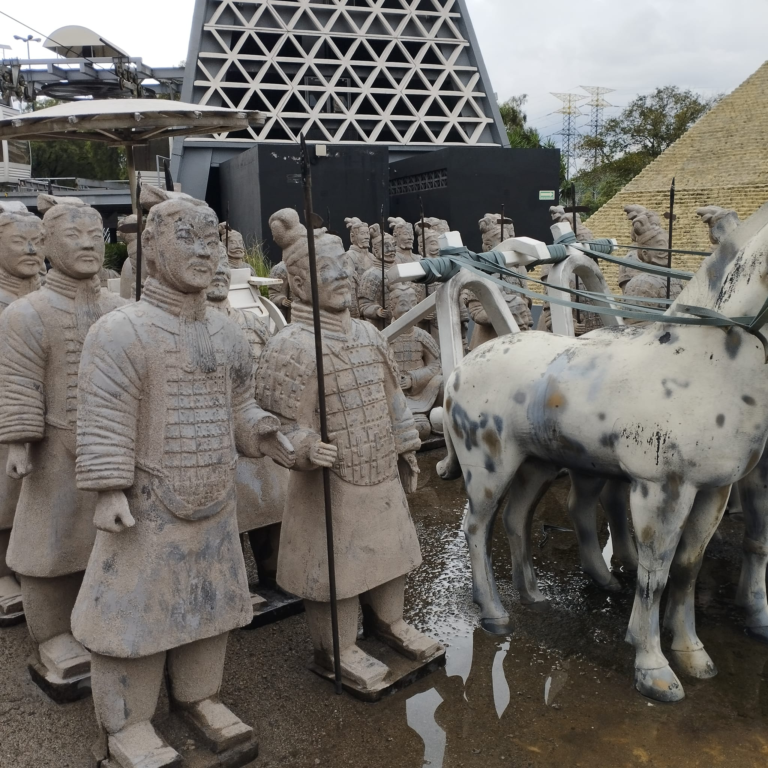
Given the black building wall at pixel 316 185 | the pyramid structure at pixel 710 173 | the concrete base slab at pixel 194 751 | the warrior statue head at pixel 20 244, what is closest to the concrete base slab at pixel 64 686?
the concrete base slab at pixel 194 751

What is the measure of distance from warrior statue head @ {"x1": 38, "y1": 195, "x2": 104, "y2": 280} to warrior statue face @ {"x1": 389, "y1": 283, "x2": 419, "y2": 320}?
4996mm

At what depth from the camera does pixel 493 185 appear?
18.3 metres

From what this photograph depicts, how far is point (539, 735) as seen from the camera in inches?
128

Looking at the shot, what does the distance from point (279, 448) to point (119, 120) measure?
8.13 feet

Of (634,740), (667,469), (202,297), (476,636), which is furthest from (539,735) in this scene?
(202,297)

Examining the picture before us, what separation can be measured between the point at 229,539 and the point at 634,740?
1.82 metres

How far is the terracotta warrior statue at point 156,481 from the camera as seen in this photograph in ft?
9.48

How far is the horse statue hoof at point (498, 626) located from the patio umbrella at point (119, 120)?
115 inches

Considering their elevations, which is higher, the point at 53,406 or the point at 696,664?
the point at 53,406

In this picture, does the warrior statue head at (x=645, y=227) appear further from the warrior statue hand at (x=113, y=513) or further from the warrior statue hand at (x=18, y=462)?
the warrior statue hand at (x=113, y=513)

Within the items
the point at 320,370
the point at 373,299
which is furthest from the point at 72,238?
the point at 373,299

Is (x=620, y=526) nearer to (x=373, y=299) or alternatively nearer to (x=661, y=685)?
(x=661, y=685)

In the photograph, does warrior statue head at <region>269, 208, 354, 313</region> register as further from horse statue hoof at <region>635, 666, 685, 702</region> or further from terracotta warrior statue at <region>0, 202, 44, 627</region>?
horse statue hoof at <region>635, 666, 685, 702</region>

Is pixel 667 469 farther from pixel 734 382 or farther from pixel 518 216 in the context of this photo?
pixel 518 216
